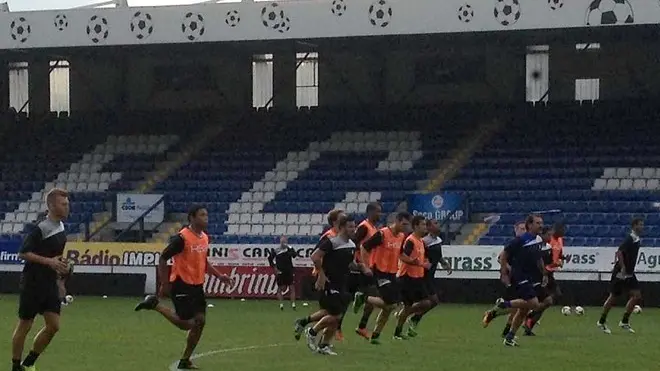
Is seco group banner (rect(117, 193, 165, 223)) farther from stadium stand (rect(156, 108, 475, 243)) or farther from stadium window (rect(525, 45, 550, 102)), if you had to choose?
stadium window (rect(525, 45, 550, 102))

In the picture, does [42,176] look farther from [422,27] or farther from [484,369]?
[484,369]

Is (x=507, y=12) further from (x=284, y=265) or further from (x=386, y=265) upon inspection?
(x=386, y=265)

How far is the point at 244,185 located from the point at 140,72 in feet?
23.4

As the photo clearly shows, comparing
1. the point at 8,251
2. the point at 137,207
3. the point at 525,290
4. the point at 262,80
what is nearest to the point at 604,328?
the point at 525,290

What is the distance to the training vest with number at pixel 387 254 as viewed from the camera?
2331cm

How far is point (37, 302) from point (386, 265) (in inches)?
362

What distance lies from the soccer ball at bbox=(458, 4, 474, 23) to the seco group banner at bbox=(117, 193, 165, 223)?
434 inches

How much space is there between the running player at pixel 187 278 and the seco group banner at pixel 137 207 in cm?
2405

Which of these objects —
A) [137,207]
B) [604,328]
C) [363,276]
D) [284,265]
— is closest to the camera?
[363,276]

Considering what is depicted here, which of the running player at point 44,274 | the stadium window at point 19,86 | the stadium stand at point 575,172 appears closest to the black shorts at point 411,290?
the running player at point 44,274

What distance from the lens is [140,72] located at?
47344 mm

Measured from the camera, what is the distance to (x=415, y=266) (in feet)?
76.3

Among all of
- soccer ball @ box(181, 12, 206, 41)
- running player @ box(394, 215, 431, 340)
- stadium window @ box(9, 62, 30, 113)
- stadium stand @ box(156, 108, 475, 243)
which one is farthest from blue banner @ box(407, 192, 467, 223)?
stadium window @ box(9, 62, 30, 113)

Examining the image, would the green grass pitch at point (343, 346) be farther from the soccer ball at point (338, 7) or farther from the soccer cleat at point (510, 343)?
the soccer ball at point (338, 7)
